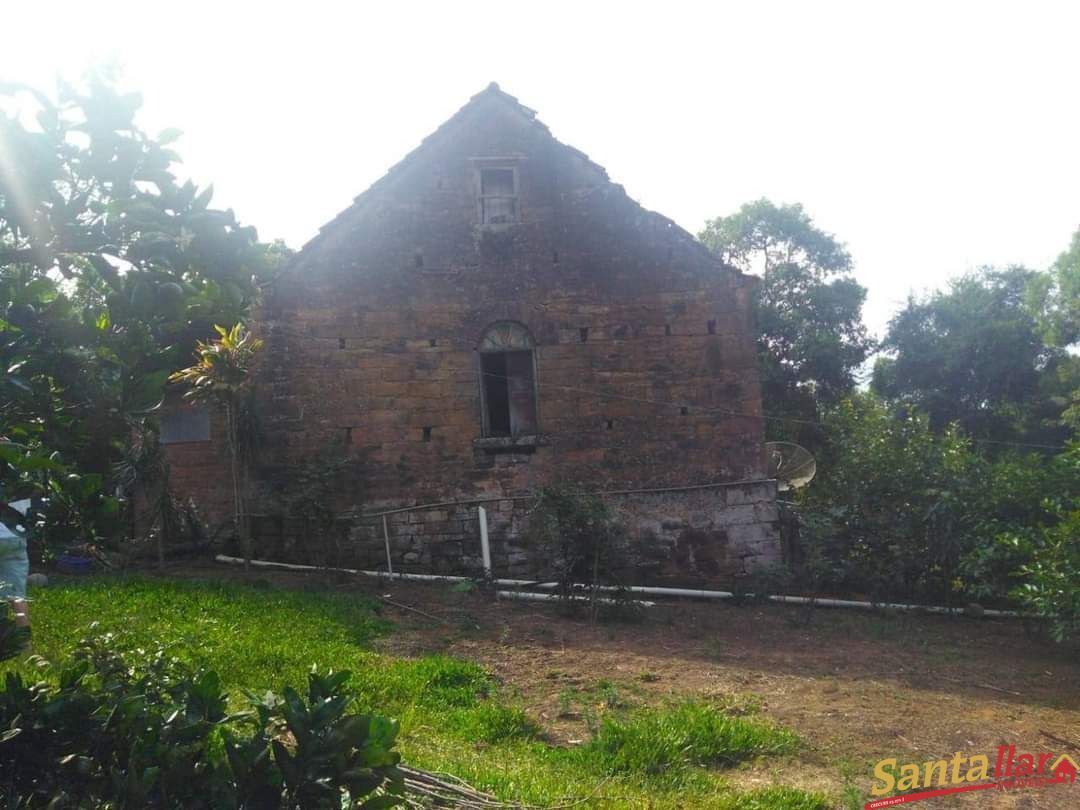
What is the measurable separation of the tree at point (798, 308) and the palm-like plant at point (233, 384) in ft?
59.2

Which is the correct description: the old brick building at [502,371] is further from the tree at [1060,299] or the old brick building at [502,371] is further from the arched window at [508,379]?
the tree at [1060,299]

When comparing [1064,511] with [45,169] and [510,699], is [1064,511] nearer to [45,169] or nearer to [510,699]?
[510,699]

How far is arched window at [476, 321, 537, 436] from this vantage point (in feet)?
44.4

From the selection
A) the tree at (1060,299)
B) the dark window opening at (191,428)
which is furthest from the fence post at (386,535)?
the tree at (1060,299)

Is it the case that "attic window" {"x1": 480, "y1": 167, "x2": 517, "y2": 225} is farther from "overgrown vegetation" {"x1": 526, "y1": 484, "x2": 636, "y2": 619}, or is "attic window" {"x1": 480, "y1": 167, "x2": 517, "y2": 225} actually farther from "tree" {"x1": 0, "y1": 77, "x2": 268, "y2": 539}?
"tree" {"x1": 0, "y1": 77, "x2": 268, "y2": 539}

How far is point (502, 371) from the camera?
1371cm

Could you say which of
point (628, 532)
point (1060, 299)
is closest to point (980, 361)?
point (1060, 299)

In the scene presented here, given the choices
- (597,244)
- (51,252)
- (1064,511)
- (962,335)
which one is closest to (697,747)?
(51,252)

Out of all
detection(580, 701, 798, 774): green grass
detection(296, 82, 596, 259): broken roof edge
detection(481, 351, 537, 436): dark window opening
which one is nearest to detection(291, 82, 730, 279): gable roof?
detection(296, 82, 596, 259): broken roof edge

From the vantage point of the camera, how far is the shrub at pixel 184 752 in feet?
11.6

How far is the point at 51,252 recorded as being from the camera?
3.69 meters

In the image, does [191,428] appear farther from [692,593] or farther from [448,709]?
[448,709]

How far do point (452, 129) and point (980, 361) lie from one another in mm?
21373

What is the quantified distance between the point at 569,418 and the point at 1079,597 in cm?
698
